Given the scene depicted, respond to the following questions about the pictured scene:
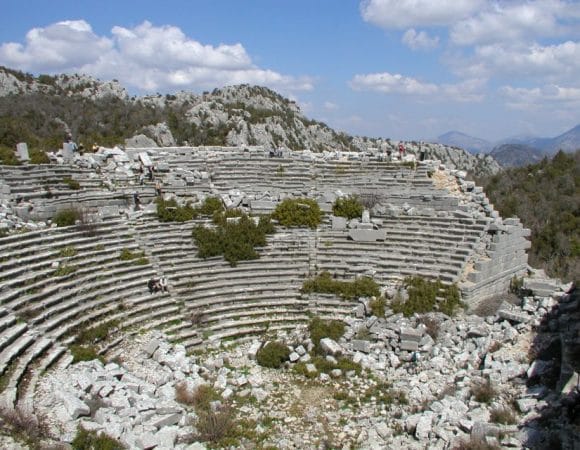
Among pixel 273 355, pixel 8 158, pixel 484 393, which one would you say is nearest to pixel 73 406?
pixel 273 355

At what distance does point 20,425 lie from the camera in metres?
7.42

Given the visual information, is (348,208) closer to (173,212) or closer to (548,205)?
(173,212)

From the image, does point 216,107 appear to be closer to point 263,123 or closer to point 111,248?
point 263,123

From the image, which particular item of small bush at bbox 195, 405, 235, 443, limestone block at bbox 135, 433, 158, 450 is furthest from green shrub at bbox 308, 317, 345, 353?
limestone block at bbox 135, 433, 158, 450

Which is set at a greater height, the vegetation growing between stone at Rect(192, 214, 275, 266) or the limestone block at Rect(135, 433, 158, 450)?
the vegetation growing between stone at Rect(192, 214, 275, 266)

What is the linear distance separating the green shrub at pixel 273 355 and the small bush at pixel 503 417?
5317mm

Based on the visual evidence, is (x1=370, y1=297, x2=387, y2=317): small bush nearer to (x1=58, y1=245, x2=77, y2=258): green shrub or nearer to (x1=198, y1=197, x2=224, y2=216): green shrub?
(x1=198, y1=197, x2=224, y2=216): green shrub

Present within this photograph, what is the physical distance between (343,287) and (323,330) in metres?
2.28

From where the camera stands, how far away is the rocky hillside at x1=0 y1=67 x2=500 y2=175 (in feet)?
122

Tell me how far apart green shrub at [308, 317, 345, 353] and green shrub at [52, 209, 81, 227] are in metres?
8.47

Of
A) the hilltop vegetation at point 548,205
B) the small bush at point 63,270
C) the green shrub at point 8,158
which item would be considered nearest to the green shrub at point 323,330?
the small bush at point 63,270

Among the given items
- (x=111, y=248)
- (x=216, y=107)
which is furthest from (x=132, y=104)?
(x=111, y=248)

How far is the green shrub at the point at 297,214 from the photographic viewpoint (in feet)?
60.4

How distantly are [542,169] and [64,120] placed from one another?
1542 inches
